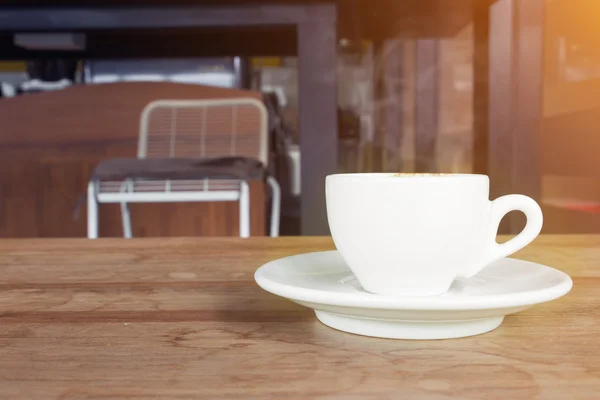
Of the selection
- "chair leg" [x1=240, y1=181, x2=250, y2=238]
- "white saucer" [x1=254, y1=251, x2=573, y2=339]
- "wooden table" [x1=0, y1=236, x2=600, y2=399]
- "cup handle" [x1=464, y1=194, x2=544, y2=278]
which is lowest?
"chair leg" [x1=240, y1=181, x2=250, y2=238]

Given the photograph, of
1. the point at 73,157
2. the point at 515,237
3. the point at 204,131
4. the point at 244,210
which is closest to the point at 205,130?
the point at 204,131

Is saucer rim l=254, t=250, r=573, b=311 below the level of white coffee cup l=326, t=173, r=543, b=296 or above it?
below

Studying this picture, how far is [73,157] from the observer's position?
2.34 metres

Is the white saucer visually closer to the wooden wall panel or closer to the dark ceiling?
the wooden wall panel

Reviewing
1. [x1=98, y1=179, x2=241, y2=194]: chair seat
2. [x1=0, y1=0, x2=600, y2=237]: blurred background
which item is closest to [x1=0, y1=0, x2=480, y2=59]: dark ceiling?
[x1=0, y1=0, x2=600, y2=237]: blurred background

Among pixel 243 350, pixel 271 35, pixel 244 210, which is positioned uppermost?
pixel 271 35

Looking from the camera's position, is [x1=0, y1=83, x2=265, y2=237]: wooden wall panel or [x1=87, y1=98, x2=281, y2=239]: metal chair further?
[x1=0, y1=83, x2=265, y2=237]: wooden wall panel

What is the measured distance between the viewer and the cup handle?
13.0 inches

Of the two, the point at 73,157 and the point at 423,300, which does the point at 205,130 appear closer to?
the point at 73,157

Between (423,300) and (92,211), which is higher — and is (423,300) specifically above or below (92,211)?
above

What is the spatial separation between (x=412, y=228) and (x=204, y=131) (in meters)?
2.00

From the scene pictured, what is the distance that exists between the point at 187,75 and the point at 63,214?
2.28m

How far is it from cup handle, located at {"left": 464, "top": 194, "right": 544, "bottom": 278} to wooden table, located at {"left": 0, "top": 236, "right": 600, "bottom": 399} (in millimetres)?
33

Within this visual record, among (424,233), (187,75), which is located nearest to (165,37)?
(187,75)
